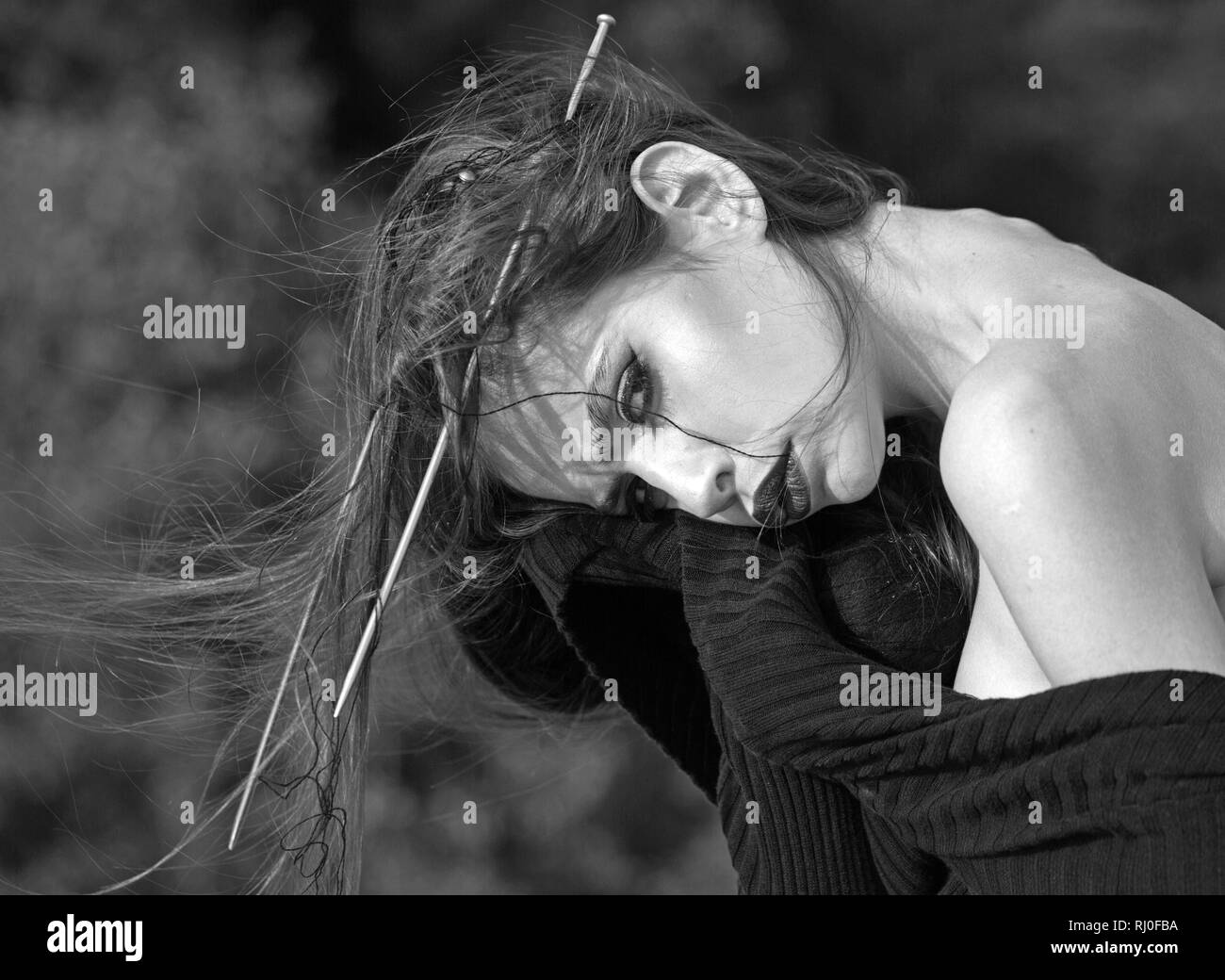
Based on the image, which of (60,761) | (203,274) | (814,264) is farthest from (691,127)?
(60,761)

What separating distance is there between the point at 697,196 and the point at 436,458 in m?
0.33

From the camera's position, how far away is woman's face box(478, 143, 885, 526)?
1028 mm

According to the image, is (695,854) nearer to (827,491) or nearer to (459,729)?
(459,729)

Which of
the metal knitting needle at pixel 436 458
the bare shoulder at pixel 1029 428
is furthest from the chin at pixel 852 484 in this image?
the metal knitting needle at pixel 436 458

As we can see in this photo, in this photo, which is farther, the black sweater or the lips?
the lips

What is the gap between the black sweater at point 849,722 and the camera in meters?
0.78

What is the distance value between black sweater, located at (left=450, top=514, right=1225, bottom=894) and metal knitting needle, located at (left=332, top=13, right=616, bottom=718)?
15 cm

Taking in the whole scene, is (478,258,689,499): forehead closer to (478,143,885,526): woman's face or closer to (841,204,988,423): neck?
(478,143,885,526): woman's face

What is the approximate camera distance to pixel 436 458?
42.4 inches

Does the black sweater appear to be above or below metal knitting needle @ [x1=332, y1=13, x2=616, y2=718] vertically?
below

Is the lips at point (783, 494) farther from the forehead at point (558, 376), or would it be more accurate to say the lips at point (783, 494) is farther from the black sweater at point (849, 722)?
the forehead at point (558, 376)

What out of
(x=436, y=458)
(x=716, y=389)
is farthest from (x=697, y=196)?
(x=436, y=458)

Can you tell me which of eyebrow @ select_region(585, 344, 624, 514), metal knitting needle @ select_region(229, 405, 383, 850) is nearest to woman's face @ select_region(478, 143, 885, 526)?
eyebrow @ select_region(585, 344, 624, 514)

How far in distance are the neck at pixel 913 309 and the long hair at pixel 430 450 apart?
3cm
